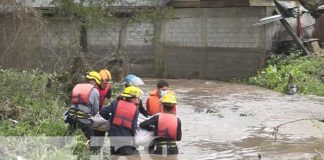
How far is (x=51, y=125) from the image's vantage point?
8.97 m

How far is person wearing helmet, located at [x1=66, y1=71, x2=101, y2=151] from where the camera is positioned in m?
8.43

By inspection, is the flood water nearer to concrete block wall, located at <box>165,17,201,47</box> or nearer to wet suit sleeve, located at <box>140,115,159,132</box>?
wet suit sleeve, located at <box>140,115,159,132</box>

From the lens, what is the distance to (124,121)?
8.52 m

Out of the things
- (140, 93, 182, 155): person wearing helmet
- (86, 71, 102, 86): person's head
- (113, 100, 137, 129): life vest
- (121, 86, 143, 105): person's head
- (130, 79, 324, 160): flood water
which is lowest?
(130, 79, 324, 160): flood water

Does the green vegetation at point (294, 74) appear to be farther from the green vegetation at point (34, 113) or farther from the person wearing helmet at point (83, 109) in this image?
the person wearing helmet at point (83, 109)

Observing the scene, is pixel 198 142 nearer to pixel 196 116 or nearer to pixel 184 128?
pixel 184 128

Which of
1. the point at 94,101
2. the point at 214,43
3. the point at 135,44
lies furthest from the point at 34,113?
the point at 135,44

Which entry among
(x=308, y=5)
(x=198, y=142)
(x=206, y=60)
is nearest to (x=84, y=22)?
(x=206, y=60)

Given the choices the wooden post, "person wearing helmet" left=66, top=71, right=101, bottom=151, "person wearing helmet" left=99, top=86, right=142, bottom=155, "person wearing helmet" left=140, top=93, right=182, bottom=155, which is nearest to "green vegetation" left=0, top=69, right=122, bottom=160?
"person wearing helmet" left=66, top=71, right=101, bottom=151

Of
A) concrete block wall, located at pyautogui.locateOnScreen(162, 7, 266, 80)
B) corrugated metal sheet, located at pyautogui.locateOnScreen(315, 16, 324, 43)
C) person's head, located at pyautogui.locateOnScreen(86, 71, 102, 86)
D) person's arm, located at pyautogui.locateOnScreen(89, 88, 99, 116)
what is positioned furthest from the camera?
corrugated metal sheet, located at pyautogui.locateOnScreen(315, 16, 324, 43)

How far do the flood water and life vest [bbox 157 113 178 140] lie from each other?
37 centimetres

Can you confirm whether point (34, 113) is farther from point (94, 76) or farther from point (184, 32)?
point (184, 32)

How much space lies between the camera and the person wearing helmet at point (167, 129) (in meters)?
8.65

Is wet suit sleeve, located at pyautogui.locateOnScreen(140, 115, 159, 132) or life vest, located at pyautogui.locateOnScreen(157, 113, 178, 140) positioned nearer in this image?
life vest, located at pyautogui.locateOnScreen(157, 113, 178, 140)
